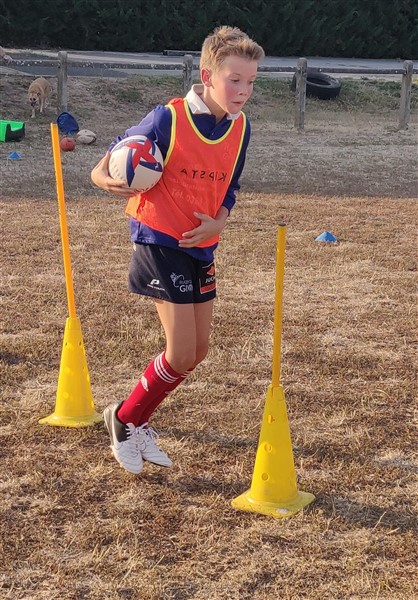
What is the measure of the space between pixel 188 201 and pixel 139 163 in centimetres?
29

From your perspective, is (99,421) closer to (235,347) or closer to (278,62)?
(235,347)

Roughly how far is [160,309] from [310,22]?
93.1 feet

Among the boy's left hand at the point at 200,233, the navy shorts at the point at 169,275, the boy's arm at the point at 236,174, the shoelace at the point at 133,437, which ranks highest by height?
the boy's arm at the point at 236,174

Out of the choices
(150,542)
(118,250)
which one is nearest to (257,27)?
(118,250)

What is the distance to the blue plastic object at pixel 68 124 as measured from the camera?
16234 mm

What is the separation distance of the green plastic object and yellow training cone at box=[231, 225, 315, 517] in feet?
38.8

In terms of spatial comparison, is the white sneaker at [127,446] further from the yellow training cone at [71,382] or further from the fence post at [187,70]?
the fence post at [187,70]

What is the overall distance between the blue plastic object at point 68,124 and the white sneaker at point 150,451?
12712mm

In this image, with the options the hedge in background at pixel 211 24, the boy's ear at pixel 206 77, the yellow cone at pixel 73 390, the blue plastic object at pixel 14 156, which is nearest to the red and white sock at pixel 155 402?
the yellow cone at pixel 73 390

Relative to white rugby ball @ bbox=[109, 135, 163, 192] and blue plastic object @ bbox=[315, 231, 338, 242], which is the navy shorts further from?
blue plastic object @ bbox=[315, 231, 338, 242]

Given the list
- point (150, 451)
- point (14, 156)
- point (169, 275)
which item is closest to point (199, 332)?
point (169, 275)

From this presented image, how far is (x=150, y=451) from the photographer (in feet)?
13.6

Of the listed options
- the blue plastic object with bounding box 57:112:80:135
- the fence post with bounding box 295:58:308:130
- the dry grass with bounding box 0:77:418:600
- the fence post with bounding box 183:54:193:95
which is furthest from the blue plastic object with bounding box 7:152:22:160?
the fence post with bounding box 295:58:308:130

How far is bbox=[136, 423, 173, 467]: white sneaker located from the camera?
13.6ft
